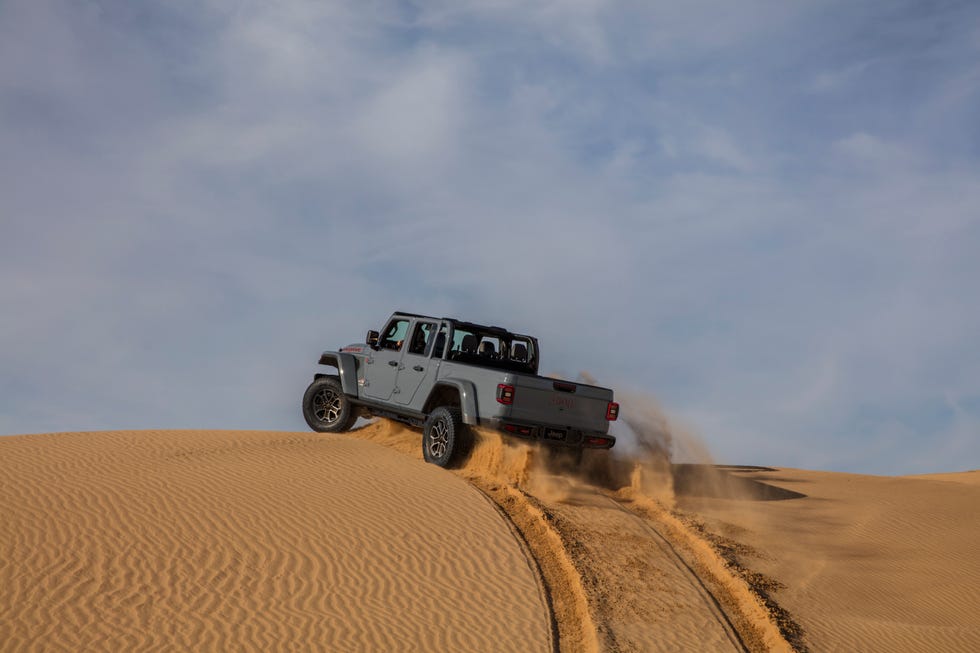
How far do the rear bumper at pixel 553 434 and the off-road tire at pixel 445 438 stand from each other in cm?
60

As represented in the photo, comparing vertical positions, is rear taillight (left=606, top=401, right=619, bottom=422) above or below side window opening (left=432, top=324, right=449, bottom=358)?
below

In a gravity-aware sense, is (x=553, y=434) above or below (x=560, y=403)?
below

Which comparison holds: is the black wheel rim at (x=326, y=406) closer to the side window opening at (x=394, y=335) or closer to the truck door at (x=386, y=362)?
the truck door at (x=386, y=362)

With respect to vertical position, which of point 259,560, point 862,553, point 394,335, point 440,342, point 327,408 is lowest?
point 259,560

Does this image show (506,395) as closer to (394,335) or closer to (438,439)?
(438,439)

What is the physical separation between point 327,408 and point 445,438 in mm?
3456

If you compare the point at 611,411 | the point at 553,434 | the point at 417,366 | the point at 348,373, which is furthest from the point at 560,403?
the point at 348,373

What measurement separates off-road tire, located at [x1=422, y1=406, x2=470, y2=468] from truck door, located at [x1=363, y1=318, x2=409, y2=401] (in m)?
1.15

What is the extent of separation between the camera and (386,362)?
13.7 m

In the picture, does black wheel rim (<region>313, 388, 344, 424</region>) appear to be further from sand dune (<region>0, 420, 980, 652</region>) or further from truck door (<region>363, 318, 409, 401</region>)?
truck door (<region>363, 318, 409, 401</region>)

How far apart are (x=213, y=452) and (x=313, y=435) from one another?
1.68m

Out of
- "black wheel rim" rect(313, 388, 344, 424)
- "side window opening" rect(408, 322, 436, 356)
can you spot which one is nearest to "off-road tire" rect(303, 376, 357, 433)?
"black wheel rim" rect(313, 388, 344, 424)

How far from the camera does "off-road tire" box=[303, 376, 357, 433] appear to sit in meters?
14.8

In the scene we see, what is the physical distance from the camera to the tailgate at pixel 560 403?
38.4 ft
